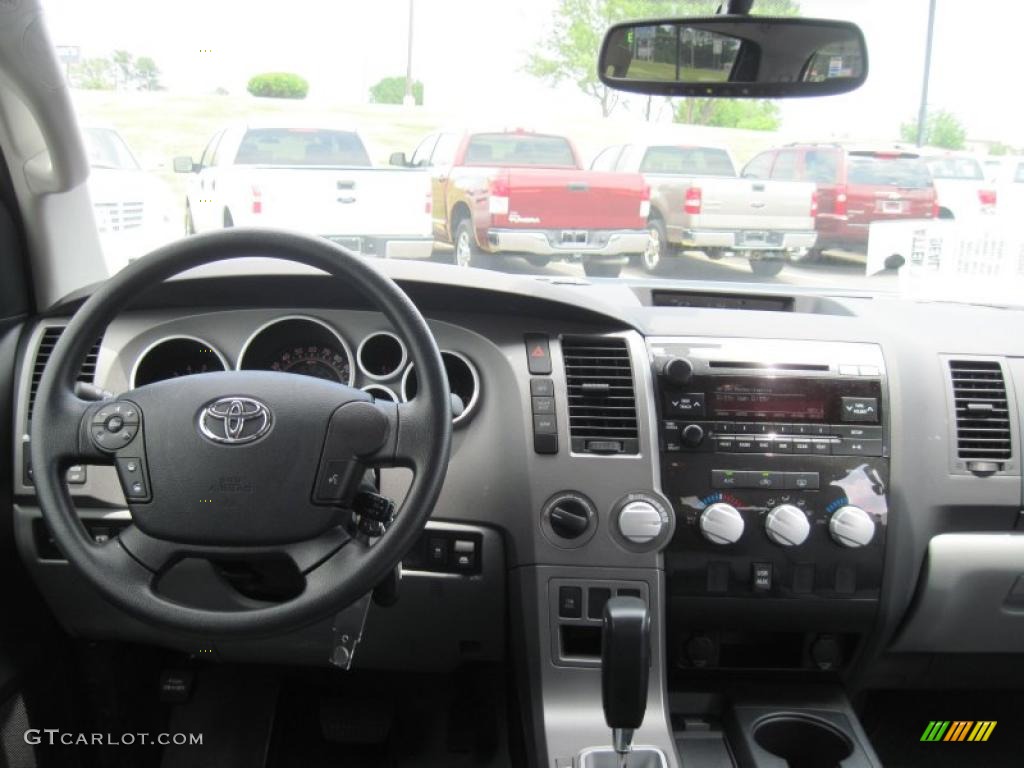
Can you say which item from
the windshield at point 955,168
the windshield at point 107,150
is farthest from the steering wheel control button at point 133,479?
the windshield at point 955,168

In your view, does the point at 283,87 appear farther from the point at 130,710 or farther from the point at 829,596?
the point at 829,596

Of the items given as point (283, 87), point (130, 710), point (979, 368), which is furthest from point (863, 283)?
point (130, 710)

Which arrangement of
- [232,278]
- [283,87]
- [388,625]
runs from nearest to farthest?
1. [232,278]
2. [388,625]
3. [283,87]

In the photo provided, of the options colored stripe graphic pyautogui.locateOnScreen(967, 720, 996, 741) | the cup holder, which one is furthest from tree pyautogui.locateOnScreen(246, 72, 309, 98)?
colored stripe graphic pyautogui.locateOnScreen(967, 720, 996, 741)

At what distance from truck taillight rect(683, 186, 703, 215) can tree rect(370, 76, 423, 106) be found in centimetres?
129

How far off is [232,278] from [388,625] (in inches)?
38.8

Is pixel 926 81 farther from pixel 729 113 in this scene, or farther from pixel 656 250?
pixel 656 250

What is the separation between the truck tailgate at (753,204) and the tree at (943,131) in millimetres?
648

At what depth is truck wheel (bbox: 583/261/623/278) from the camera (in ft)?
10.5

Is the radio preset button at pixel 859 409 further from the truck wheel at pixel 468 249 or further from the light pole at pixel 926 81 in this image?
the light pole at pixel 926 81

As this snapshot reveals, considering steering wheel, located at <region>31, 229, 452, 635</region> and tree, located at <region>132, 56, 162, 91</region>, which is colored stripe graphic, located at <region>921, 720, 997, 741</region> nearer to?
steering wheel, located at <region>31, 229, 452, 635</region>

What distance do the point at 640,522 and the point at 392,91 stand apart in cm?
260

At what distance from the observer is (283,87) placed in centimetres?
393

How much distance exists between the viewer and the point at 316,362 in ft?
8.09
